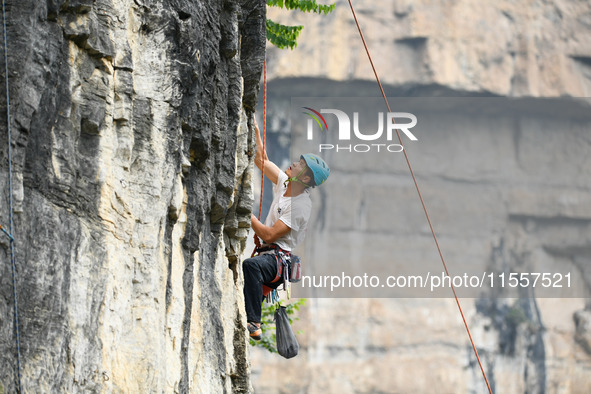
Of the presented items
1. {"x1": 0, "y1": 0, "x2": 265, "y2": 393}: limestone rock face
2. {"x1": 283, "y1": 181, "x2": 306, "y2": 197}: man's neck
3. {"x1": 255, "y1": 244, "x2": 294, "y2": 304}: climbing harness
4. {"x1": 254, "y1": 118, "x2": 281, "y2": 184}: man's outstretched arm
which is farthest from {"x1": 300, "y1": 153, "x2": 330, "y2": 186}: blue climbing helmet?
{"x1": 0, "y1": 0, "x2": 265, "y2": 393}: limestone rock face

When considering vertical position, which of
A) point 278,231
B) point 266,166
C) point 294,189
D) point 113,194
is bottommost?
point 113,194

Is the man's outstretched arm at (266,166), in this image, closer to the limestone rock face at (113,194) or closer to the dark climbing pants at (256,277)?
the dark climbing pants at (256,277)

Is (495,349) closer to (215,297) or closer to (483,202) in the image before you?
(483,202)

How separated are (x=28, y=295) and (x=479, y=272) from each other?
22858 millimetres

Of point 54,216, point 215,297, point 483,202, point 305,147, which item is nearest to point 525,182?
point 483,202

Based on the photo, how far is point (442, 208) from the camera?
25.3 m

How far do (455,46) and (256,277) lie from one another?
1910 centimetres

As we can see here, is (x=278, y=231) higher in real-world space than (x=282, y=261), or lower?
higher

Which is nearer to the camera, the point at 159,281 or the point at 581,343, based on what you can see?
the point at 159,281

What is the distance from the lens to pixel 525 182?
2594cm

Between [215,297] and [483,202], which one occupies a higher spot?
[483,202]

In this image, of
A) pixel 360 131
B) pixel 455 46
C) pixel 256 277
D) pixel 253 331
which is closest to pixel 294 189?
pixel 256 277

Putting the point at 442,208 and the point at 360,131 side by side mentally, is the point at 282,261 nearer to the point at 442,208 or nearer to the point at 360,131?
the point at 360,131

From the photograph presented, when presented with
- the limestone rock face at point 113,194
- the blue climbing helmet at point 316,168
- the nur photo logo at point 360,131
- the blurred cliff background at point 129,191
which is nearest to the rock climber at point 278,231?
the blue climbing helmet at point 316,168
